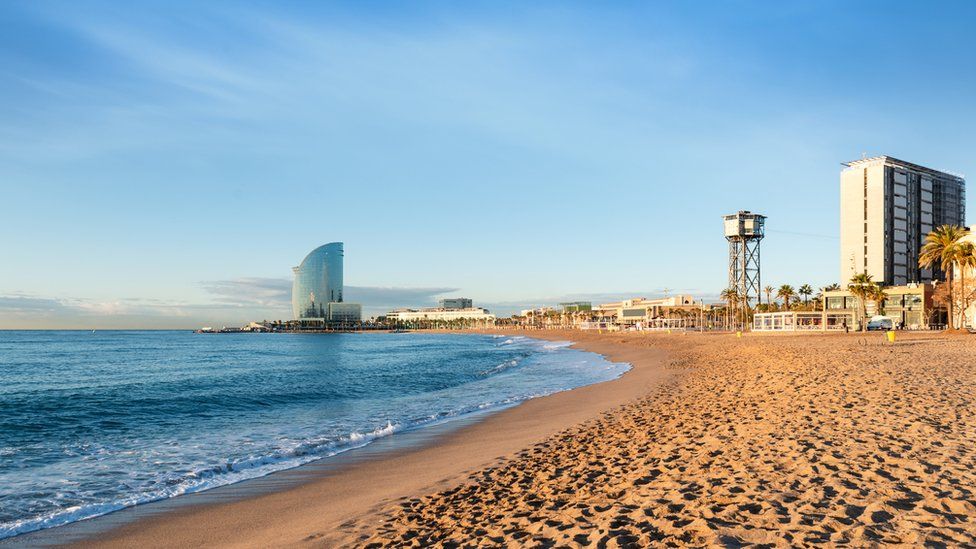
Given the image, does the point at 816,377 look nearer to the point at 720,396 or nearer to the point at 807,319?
the point at 720,396

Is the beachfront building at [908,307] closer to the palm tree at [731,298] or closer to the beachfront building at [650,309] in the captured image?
the palm tree at [731,298]

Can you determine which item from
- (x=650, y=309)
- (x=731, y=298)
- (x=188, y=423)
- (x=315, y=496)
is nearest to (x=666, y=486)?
(x=315, y=496)

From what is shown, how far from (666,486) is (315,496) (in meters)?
5.12

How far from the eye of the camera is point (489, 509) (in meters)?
7.07

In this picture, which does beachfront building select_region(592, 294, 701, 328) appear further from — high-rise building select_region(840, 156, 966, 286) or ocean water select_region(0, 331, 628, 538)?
ocean water select_region(0, 331, 628, 538)

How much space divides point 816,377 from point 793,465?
10.8 m

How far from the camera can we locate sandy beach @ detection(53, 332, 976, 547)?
5.57 meters

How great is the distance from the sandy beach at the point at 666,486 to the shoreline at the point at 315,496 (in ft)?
0.16

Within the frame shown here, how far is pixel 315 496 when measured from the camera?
29.0ft

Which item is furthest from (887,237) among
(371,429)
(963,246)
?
(371,429)

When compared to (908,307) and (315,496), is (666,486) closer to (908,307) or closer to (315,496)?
(315,496)

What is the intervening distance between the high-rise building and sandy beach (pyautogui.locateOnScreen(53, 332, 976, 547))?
379 feet

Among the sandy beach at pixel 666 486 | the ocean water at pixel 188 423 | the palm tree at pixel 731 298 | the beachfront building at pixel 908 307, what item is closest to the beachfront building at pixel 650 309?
the palm tree at pixel 731 298

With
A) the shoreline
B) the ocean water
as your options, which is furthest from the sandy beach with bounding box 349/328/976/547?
the ocean water
